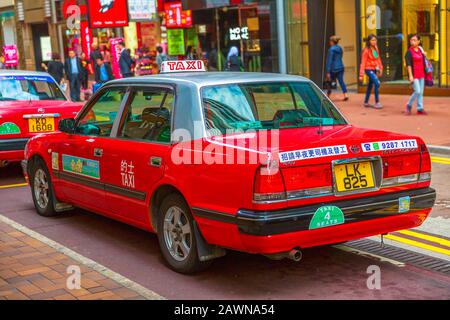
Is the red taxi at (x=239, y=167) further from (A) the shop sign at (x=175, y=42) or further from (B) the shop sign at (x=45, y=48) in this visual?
(B) the shop sign at (x=45, y=48)

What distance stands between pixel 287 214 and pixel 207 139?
97 cm

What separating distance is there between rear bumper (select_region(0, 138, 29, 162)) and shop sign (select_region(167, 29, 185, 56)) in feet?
60.6

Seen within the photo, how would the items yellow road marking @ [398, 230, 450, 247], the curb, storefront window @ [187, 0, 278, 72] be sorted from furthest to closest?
storefront window @ [187, 0, 278, 72], the curb, yellow road marking @ [398, 230, 450, 247]

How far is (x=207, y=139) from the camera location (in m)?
5.42

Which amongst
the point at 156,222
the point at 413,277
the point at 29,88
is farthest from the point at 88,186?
the point at 29,88

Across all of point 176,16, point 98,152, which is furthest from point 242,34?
point 98,152

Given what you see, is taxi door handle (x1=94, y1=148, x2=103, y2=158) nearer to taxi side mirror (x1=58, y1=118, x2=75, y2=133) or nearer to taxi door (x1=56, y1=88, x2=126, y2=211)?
taxi door (x1=56, y1=88, x2=126, y2=211)

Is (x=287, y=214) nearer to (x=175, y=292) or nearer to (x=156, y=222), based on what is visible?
(x=175, y=292)

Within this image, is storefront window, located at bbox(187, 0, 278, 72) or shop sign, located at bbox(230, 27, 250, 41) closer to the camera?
storefront window, located at bbox(187, 0, 278, 72)

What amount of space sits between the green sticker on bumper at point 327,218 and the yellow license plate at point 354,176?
0.16 metres

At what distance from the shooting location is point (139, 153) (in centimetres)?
Answer: 592

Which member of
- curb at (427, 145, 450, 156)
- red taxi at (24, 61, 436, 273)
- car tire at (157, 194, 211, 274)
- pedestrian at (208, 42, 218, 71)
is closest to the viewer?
red taxi at (24, 61, 436, 273)

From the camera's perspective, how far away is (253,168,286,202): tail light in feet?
15.6

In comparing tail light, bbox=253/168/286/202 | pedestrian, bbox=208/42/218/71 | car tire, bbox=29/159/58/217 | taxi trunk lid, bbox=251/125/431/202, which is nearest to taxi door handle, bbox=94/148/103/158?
car tire, bbox=29/159/58/217
